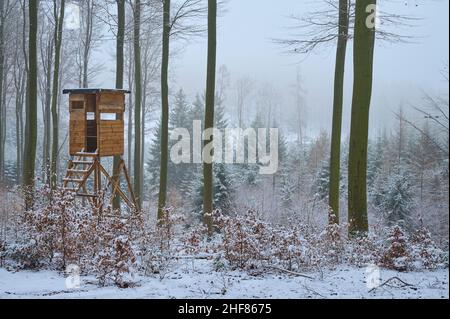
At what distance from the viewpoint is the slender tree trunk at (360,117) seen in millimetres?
9305

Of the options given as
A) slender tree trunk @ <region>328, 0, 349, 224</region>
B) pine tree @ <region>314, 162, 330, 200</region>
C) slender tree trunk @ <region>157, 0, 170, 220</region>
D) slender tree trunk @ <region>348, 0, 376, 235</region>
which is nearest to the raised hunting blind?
slender tree trunk @ <region>157, 0, 170, 220</region>

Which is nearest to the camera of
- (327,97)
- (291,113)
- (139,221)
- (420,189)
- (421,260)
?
(421,260)

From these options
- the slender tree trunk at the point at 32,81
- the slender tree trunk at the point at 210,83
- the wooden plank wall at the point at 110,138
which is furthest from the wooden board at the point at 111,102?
the slender tree trunk at the point at 210,83

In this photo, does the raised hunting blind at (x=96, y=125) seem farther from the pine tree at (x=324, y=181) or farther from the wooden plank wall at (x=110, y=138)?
the pine tree at (x=324, y=181)

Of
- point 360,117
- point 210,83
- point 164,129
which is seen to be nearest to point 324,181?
point 164,129

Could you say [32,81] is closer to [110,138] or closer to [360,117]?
[110,138]

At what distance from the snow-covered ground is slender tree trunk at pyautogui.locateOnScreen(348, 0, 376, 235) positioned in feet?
7.05

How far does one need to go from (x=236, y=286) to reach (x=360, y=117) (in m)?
4.68

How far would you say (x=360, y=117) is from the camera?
9.38 meters
